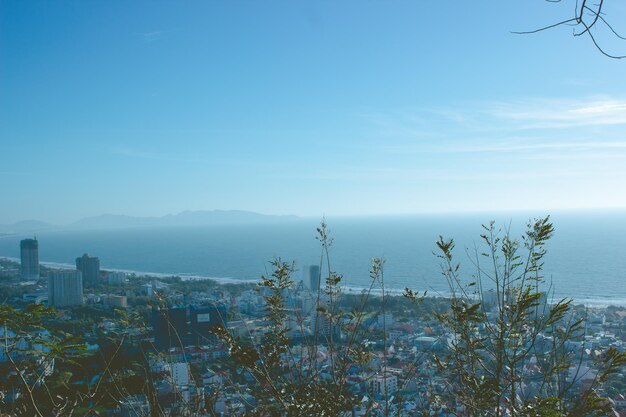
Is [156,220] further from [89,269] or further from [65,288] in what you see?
[65,288]

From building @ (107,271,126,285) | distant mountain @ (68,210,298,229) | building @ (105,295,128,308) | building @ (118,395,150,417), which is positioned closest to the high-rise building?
building @ (118,395,150,417)

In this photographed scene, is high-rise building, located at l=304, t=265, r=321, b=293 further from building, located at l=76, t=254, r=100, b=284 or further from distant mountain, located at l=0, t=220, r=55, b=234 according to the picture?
distant mountain, located at l=0, t=220, r=55, b=234

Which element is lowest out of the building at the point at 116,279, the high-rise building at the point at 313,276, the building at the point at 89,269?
the building at the point at 116,279

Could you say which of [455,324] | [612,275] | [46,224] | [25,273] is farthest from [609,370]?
[46,224]

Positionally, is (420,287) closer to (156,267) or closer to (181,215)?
(156,267)

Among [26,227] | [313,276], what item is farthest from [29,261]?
Result: [26,227]

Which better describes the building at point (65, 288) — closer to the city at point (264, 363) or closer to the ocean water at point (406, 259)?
the ocean water at point (406, 259)

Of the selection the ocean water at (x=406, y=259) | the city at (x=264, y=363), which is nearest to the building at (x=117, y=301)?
the ocean water at (x=406, y=259)
